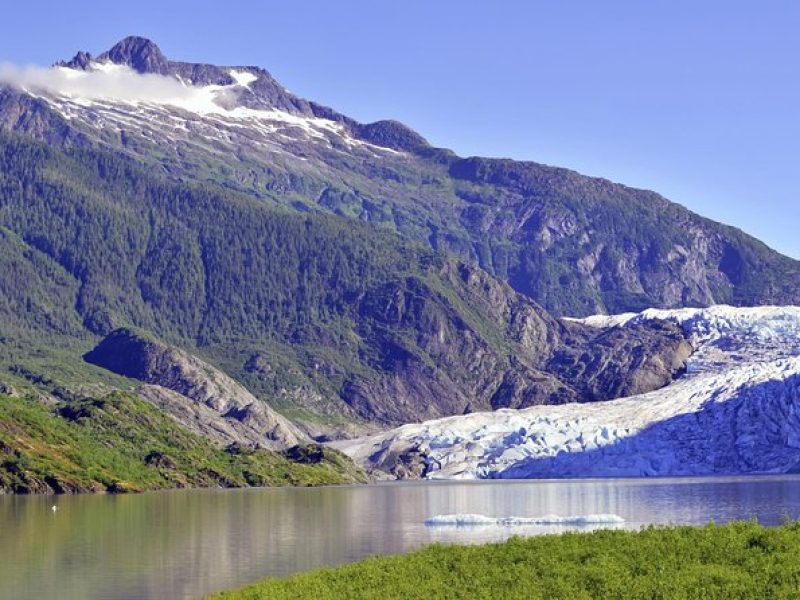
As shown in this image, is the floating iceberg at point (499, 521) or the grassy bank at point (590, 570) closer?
the grassy bank at point (590, 570)

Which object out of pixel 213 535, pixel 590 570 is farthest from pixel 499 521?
pixel 590 570

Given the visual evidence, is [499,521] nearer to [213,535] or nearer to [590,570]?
[213,535]

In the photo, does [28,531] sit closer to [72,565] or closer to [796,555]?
[72,565]

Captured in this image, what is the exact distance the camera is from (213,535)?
424 feet

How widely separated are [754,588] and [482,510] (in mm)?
127170

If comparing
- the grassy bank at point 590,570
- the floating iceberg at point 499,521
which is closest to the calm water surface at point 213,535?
the floating iceberg at point 499,521

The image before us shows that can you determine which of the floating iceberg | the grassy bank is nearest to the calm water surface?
the floating iceberg

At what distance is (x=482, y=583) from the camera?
2687 inches

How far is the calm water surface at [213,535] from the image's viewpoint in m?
91.9

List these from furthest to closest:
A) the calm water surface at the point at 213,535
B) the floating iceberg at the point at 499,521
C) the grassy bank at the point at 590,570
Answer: the floating iceberg at the point at 499,521 → the calm water surface at the point at 213,535 → the grassy bank at the point at 590,570

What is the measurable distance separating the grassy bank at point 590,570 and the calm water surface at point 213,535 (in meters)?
14.5

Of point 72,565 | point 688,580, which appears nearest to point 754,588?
point 688,580

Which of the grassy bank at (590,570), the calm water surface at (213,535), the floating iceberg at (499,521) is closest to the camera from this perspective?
the grassy bank at (590,570)

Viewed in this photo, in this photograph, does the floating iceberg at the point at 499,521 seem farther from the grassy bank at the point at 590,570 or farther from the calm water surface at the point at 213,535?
the grassy bank at the point at 590,570
